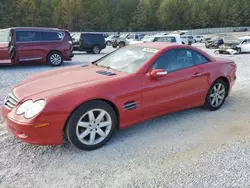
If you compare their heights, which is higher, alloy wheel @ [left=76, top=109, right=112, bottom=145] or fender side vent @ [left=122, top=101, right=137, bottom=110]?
fender side vent @ [left=122, top=101, right=137, bottom=110]

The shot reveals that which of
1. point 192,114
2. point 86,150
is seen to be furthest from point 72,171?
point 192,114

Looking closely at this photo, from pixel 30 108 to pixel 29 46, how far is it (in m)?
7.91

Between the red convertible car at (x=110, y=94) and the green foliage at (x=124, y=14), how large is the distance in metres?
51.5

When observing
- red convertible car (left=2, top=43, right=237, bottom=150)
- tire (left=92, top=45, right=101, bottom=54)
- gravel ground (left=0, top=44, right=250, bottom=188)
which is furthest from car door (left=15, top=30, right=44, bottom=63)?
tire (left=92, top=45, right=101, bottom=54)

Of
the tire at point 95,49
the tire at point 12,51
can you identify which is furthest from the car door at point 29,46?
the tire at point 95,49

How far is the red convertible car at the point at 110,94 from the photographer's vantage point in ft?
9.64

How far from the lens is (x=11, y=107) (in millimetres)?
3176

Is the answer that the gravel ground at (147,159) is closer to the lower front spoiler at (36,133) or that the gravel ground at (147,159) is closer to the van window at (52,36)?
the lower front spoiler at (36,133)

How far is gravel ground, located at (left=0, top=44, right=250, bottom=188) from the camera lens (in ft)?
8.63

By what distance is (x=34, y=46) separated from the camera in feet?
33.2

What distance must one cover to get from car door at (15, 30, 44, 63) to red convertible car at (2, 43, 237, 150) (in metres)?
6.62

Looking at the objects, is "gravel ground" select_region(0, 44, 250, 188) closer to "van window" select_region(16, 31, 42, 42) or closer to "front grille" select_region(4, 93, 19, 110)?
"front grille" select_region(4, 93, 19, 110)

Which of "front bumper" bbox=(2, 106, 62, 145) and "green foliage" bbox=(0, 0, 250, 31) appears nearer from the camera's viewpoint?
"front bumper" bbox=(2, 106, 62, 145)

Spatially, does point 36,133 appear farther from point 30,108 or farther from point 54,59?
point 54,59
